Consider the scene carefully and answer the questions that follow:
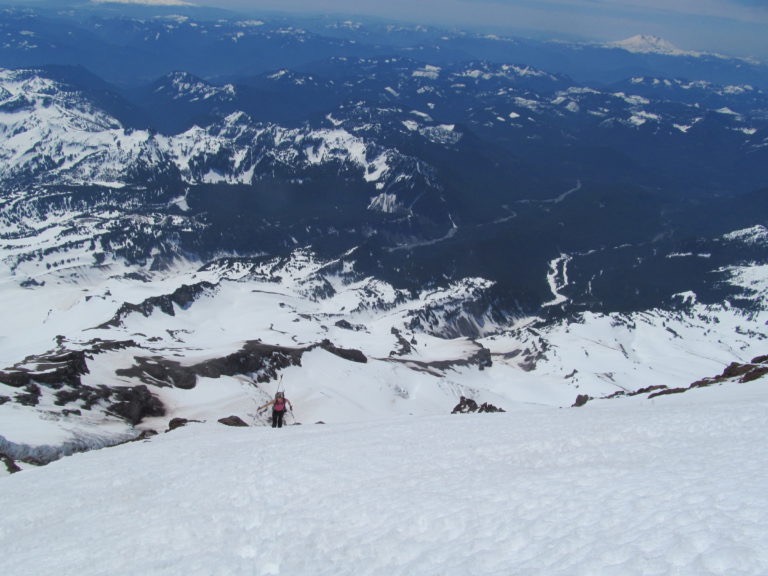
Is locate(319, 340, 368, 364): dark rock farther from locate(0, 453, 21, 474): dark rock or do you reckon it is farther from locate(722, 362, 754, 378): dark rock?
locate(0, 453, 21, 474): dark rock

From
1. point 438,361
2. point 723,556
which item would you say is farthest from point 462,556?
point 438,361

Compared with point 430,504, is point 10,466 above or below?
below

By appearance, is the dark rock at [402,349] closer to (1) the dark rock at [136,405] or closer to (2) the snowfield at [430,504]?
(1) the dark rock at [136,405]

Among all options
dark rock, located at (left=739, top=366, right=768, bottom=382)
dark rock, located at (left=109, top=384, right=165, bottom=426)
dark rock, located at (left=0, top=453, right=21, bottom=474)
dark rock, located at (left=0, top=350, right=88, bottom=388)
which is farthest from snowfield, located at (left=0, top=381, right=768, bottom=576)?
dark rock, located at (left=0, top=350, right=88, bottom=388)

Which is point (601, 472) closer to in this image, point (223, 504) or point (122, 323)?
point (223, 504)

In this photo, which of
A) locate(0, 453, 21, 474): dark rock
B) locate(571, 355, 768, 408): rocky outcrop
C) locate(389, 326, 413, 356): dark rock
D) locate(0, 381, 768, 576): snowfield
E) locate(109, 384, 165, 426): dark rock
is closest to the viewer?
locate(0, 381, 768, 576): snowfield

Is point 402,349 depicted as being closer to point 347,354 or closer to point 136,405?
point 347,354

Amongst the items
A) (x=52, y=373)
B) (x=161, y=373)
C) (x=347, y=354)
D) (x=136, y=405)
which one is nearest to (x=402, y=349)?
(x=347, y=354)
